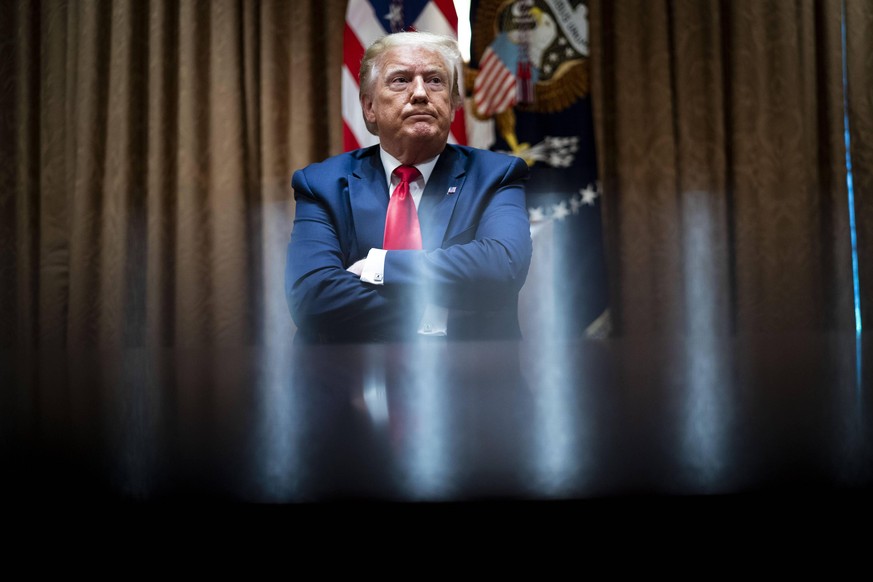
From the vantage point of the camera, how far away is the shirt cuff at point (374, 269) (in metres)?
1.25

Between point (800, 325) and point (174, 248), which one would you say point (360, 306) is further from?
point (800, 325)

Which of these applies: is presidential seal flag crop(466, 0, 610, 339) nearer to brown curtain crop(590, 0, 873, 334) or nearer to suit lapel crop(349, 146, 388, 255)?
brown curtain crop(590, 0, 873, 334)

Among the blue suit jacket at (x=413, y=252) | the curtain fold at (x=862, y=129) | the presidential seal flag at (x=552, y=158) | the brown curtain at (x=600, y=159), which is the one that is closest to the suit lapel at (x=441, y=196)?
the blue suit jacket at (x=413, y=252)

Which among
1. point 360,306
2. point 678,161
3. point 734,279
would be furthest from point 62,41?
point 734,279

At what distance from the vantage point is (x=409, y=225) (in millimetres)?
1344

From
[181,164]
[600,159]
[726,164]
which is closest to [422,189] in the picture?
[600,159]

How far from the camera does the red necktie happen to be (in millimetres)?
1330

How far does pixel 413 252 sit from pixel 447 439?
94 centimetres

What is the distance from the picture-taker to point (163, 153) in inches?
82.7

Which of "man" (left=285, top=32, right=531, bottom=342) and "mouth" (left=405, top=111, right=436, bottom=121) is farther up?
"mouth" (left=405, top=111, right=436, bottom=121)

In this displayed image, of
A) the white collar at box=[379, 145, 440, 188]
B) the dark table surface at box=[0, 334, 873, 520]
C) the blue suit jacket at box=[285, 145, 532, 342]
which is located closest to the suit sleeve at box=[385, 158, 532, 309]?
the blue suit jacket at box=[285, 145, 532, 342]

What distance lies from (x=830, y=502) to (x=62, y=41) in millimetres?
2593

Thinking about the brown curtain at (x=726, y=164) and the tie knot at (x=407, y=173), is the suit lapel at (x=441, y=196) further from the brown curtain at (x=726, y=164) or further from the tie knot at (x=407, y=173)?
the brown curtain at (x=726, y=164)

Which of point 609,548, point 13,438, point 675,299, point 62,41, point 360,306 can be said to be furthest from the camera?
point 62,41
